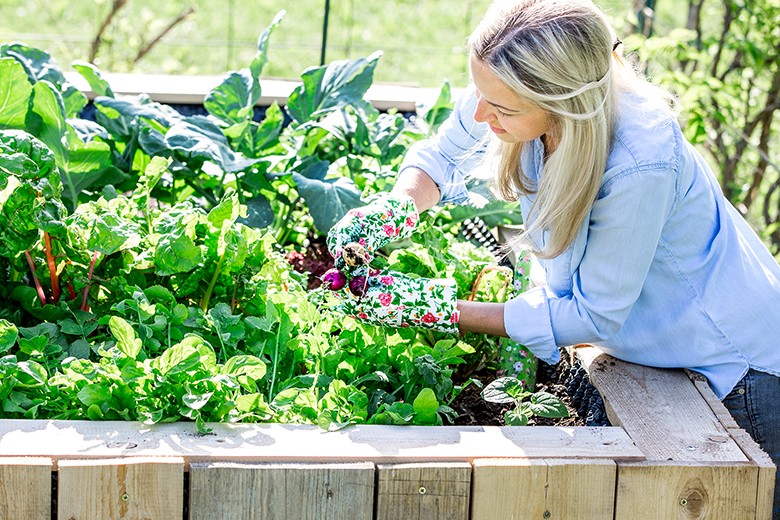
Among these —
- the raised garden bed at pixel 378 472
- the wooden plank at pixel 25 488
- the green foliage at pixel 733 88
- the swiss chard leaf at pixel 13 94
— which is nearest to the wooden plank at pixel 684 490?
the raised garden bed at pixel 378 472

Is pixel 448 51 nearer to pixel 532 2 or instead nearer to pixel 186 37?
pixel 186 37

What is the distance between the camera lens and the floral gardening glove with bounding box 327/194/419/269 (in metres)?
1.75

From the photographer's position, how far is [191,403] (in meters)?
1.55

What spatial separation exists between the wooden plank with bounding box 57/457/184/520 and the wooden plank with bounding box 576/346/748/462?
30.3 inches

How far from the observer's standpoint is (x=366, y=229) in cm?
177

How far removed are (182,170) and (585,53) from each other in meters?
1.21

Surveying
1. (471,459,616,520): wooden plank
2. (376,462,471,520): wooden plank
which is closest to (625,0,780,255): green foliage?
(471,459,616,520): wooden plank

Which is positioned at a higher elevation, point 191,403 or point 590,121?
point 590,121

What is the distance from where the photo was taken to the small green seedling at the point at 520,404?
177cm

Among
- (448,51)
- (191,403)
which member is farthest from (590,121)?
(448,51)

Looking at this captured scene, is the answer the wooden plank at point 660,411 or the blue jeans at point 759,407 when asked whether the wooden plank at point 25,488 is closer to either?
the wooden plank at point 660,411

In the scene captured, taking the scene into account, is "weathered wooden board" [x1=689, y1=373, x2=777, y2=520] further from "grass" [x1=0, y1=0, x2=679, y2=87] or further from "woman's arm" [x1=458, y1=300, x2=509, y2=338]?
"grass" [x1=0, y1=0, x2=679, y2=87]

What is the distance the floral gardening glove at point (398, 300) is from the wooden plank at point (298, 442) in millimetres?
207

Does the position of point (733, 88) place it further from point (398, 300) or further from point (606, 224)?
point (398, 300)
